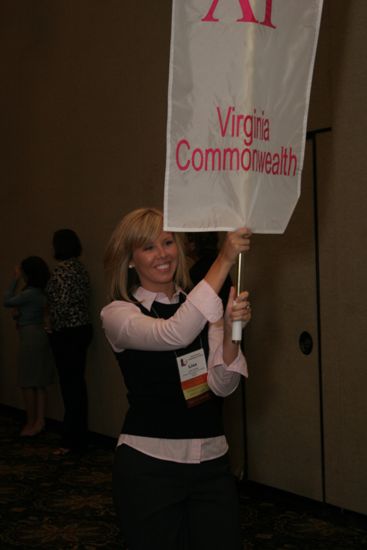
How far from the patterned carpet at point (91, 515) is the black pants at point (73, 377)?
198mm

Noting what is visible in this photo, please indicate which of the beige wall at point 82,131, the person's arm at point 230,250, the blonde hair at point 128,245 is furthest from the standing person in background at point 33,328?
the person's arm at point 230,250

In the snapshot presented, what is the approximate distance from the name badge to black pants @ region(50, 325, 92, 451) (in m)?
3.45

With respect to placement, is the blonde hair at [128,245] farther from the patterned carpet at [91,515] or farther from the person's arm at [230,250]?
the patterned carpet at [91,515]

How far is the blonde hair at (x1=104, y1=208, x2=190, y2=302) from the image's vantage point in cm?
242

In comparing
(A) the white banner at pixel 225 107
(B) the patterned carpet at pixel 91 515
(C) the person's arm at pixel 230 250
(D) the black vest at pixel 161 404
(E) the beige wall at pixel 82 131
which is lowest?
(B) the patterned carpet at pixel 91 515

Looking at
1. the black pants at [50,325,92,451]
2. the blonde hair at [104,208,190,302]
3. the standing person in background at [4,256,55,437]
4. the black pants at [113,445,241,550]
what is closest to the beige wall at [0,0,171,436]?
the black pants at [50,325,92,451]

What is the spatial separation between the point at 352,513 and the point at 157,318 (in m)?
2.21

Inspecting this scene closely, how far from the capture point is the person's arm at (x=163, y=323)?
2133 mm

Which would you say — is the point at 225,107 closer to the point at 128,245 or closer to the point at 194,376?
the point at 128,245

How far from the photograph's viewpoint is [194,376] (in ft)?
7.79

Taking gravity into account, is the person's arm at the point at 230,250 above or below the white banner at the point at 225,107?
below

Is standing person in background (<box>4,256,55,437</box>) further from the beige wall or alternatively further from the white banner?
the white banner

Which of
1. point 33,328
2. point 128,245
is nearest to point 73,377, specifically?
point 33,328

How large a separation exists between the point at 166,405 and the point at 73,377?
A: 11.5 feet
